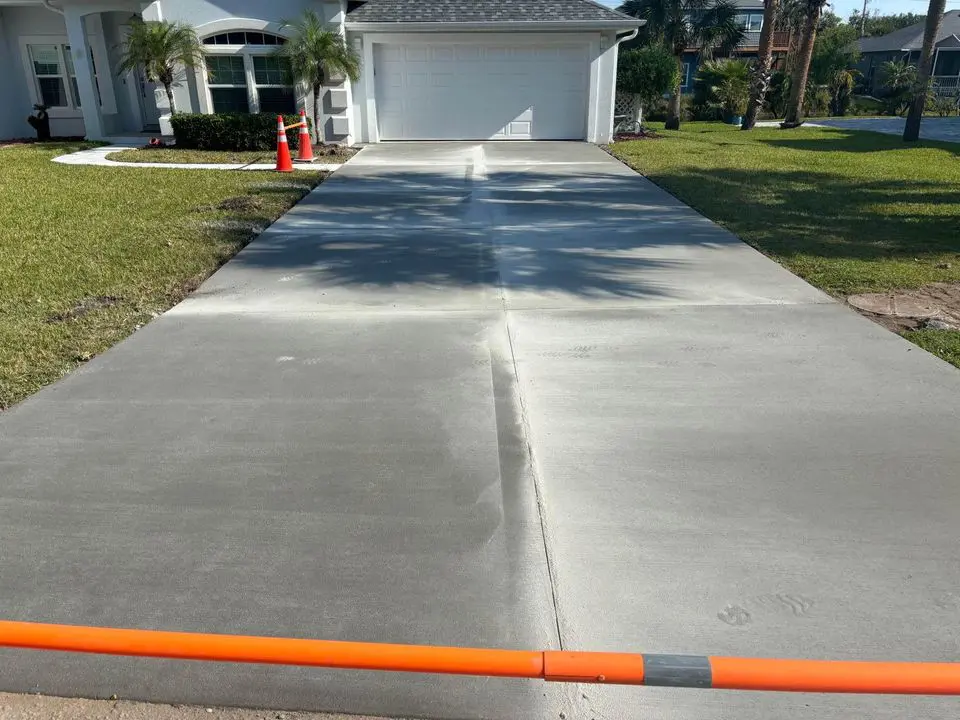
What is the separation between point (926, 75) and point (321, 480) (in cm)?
2183

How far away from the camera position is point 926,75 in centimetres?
1962

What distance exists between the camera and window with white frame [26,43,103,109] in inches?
740

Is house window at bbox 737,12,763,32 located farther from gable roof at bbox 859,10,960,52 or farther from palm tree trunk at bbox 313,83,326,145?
palm tree trunk at bbox 313,83,326,145

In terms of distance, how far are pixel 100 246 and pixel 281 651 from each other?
7.56 meters

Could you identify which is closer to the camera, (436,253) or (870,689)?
(870,689)

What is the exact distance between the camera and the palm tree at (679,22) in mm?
27906

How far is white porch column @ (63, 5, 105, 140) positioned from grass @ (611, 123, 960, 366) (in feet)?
41.0

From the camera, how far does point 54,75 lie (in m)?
19.0

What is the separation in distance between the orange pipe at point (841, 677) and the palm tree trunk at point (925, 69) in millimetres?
22168

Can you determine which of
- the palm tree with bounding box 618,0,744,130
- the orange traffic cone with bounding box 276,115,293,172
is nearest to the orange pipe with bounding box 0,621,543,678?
the orange traffic cone with bounding box 276,115,293,172

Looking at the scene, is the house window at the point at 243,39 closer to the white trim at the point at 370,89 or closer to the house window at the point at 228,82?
the house window at the point at 228,82

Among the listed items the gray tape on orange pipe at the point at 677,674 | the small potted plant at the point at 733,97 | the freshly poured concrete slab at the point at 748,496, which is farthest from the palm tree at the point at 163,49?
the small potted plant at the point at 733,97

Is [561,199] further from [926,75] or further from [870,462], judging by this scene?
[926,75]

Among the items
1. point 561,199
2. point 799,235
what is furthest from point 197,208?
point 799,235
